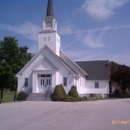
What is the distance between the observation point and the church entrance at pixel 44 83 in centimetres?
3434

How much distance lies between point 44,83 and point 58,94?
450cm

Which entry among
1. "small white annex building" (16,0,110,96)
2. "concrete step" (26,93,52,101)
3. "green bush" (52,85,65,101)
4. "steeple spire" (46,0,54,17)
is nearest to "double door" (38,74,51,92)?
"small white annex building" (16,0,110,96)

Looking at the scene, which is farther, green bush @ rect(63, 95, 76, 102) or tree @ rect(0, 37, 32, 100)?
tree @ rect(0, 37, 32, 100)

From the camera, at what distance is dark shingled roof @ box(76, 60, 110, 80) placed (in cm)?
4347

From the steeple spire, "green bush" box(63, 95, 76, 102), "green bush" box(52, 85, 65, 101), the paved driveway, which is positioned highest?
the steeple spire

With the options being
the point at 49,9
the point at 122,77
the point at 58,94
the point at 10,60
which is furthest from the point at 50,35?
the point at 122,77

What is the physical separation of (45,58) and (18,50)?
8394mm

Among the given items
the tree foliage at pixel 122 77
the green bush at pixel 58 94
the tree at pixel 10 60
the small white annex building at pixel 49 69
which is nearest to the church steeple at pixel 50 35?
the small white annex building at pixel 49 69

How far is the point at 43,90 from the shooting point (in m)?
34.4

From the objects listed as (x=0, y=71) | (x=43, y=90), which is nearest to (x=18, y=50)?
(x=0, y=71)

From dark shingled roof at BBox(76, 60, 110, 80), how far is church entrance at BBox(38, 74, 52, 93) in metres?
11.8

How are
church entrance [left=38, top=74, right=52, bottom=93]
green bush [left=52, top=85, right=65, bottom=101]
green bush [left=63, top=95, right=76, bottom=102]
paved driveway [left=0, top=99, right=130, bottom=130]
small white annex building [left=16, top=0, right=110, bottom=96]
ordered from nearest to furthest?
paved driveway [left=0, top=99, right=130, bottom=130] → green bush [left=63, top=95, right=76, bottom=102] → green bush [left=52, top=85, right=65, bottom=101] → small white annex building [left=16, top=0, right=110, bottom=96] → church entrance [left=38, top=74, right=52, bottom=93]

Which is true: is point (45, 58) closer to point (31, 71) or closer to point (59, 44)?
point (31, 71)

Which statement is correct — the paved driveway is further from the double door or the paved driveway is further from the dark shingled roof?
the dark shingled roof
